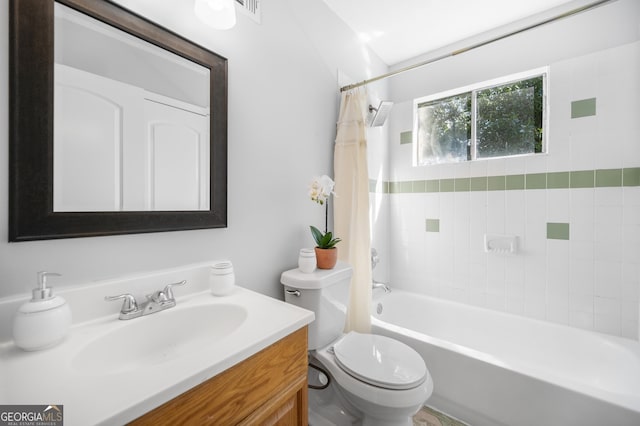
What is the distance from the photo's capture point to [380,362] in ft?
3.92

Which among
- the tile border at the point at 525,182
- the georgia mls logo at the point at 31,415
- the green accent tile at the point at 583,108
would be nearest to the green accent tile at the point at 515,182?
the tile border at the point at 525,182

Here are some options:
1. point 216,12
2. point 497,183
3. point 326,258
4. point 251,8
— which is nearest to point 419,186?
point 497,183

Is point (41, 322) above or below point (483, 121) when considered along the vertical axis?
below

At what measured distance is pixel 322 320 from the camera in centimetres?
131

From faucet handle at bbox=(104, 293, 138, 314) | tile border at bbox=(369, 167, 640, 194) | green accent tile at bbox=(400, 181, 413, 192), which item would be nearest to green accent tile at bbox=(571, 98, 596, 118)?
tile border at bbox=(369, 167, 640, 194)

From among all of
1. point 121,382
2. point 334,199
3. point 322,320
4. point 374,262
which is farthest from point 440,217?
point 121,382

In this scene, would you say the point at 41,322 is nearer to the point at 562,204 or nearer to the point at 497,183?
the point at 497,183

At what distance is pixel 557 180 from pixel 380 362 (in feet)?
5.60

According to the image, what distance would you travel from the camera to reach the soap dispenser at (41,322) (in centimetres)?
61

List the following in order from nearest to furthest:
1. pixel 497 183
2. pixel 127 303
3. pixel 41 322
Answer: pixel 41 322
pixel 127 303
pixel 497 183

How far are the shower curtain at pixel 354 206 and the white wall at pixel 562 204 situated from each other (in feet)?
2.75

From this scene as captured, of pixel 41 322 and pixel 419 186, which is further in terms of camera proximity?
pixel 419 186

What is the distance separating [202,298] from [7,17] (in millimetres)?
976

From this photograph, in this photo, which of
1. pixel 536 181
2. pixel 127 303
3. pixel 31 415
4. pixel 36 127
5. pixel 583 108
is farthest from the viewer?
pixel 536 181
